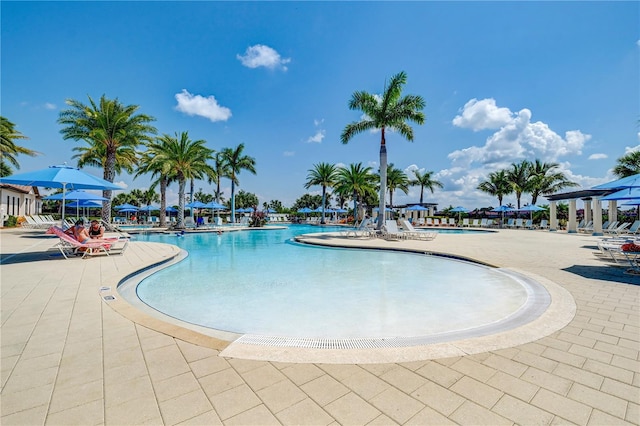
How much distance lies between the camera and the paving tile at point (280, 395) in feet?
5.80

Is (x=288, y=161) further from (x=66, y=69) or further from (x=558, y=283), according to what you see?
(x=558, y=283)

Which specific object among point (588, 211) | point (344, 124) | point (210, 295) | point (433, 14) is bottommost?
point (210, 295)

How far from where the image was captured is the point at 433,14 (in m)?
11.0

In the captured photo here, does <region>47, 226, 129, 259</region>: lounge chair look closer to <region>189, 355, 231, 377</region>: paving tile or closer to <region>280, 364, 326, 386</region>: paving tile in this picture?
<region>189, 355, 231, 377</region>: paving tile

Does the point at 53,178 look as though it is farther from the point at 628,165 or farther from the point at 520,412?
the point at 628,165

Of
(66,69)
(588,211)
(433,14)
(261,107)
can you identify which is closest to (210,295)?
(66,69)

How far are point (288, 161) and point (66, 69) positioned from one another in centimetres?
2030

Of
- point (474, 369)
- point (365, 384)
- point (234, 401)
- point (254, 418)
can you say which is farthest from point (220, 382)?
point (474, 369)

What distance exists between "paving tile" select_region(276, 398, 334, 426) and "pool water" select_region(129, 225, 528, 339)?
1.72 metres

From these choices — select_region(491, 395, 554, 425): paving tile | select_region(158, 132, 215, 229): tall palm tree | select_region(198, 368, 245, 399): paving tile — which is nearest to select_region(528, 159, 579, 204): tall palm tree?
select_region(158, 132, 215, 229): tall palm tree

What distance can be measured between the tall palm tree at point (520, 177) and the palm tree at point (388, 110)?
23639 millimetres

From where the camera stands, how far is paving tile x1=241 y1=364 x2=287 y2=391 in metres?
2.00

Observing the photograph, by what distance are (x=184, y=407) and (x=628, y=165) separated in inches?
1295

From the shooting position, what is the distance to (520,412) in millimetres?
1720
